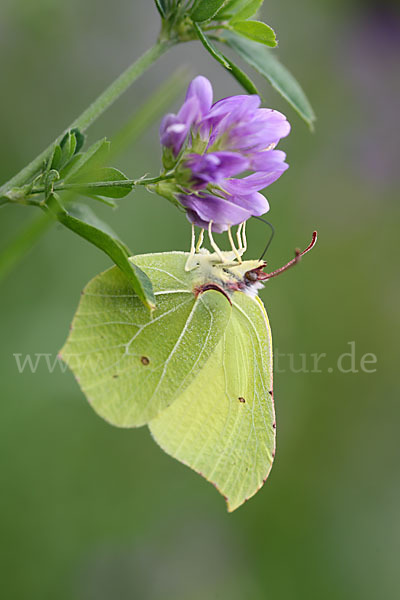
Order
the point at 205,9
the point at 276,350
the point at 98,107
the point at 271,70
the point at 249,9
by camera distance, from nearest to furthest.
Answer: the point at 98,107 < the point at 205,9 < the point at 249,9 < the point at 271,70 < the point at 276,350

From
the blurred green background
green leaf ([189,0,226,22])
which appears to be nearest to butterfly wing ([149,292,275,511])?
green leaf ([189,0,226,22])

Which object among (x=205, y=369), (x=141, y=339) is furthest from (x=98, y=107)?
(x=205, y=369)

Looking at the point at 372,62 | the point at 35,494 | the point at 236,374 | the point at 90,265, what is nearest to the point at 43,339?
the point at 90,265

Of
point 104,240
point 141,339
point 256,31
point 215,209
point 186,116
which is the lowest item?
point 141,339

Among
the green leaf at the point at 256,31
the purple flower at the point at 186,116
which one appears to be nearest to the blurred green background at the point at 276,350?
the green leaf at the point at 256,31

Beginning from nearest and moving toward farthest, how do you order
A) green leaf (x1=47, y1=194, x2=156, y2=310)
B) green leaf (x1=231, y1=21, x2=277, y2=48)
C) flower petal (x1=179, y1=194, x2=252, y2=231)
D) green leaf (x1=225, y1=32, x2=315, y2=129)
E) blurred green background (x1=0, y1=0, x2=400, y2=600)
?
green leaf (x1=47, y1=194, x2=156, y2=310) → flower petal (x1=179, y1=194, x2=252, y2=231) → green leaf (x1=231, y1=21, x2=277, y2=48) → green leaf (x1=225, y1=32, x2=315, y2=129) → blurred green background (x1=0, y1=0, x2=400, y2=600)

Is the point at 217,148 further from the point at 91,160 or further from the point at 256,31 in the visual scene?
the point at 256,31

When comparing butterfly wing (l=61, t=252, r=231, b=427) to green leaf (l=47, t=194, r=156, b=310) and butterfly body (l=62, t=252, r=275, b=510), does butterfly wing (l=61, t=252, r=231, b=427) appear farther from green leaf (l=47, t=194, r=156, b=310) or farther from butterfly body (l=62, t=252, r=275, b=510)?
green leaf (l=47, t=194, r=156, b=310)
